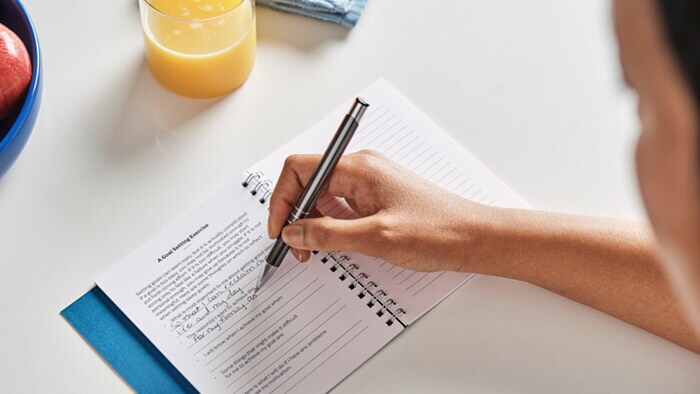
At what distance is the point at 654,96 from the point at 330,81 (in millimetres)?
720

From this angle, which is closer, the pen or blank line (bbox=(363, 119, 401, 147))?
the pen

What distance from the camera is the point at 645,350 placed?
87 centimetres

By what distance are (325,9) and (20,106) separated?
0.40m

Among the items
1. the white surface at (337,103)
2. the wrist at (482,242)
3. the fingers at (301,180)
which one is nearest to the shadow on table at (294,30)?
the white surface at (337,103)

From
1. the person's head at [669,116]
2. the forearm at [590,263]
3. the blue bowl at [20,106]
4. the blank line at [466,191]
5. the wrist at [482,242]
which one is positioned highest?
the blue bowl at [20,106]

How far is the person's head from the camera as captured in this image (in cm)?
33

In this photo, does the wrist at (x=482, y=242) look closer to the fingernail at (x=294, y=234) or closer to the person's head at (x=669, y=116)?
the fingernail at (x=294, y=234)

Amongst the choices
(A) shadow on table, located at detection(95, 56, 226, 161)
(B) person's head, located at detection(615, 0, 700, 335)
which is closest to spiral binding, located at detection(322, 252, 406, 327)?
(A) shadow on table, located at detection(95, 56, 226, 161)

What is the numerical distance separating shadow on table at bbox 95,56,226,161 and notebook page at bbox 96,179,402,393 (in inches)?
5.2

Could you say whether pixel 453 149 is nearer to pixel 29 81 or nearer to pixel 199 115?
A: pixel 199 115

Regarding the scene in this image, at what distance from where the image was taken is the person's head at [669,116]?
1.07 feet

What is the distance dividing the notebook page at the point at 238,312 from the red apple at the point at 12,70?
0.22 metres

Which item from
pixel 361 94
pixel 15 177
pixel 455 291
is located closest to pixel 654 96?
pixel 455 291

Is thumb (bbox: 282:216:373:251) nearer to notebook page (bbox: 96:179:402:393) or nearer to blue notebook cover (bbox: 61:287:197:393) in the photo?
notebook page (bbox: 96:179:402:393)
